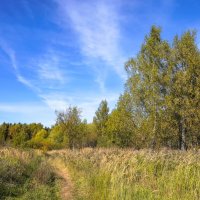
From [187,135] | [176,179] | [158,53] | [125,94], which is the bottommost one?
[176,179]

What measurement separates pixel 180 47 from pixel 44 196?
74.2 ft

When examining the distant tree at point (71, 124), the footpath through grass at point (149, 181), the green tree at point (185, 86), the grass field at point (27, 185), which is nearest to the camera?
the footpath through grass at point (149, 181)

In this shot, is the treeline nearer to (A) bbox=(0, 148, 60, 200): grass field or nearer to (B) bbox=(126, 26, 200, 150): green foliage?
(B) bbox=(126, 26, 200, 150): green foliage

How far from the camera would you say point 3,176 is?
635 inches

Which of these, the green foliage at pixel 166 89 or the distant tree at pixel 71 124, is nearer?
the green foliage at pixel 166 89

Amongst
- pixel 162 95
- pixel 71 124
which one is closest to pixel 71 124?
pixel 71 124

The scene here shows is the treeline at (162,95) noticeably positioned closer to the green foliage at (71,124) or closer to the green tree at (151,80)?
the green tree at (151,80)

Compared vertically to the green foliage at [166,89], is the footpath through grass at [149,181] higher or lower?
lower

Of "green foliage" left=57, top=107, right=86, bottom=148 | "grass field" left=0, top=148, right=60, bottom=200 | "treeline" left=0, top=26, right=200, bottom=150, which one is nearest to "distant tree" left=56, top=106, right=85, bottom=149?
"green foliage" left=57, top=107, right=86, bottom=148

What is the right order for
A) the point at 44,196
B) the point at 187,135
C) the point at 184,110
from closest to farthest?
the point at 44,196
the point at 184,110
the point at 187,135

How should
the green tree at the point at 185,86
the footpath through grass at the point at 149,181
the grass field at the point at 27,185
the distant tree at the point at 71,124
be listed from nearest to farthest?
the footpath through grass at the point at 149,181, the grass field at the point at 27,185, the green tree at the point at 185,86, the distant tree at the point at 71,124

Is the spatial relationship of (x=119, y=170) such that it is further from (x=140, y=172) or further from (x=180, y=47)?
(x=180, y=47)

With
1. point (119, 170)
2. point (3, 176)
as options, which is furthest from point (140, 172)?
point (3, 176)

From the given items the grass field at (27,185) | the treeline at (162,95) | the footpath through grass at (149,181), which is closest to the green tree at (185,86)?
the treeline at (162,95)
